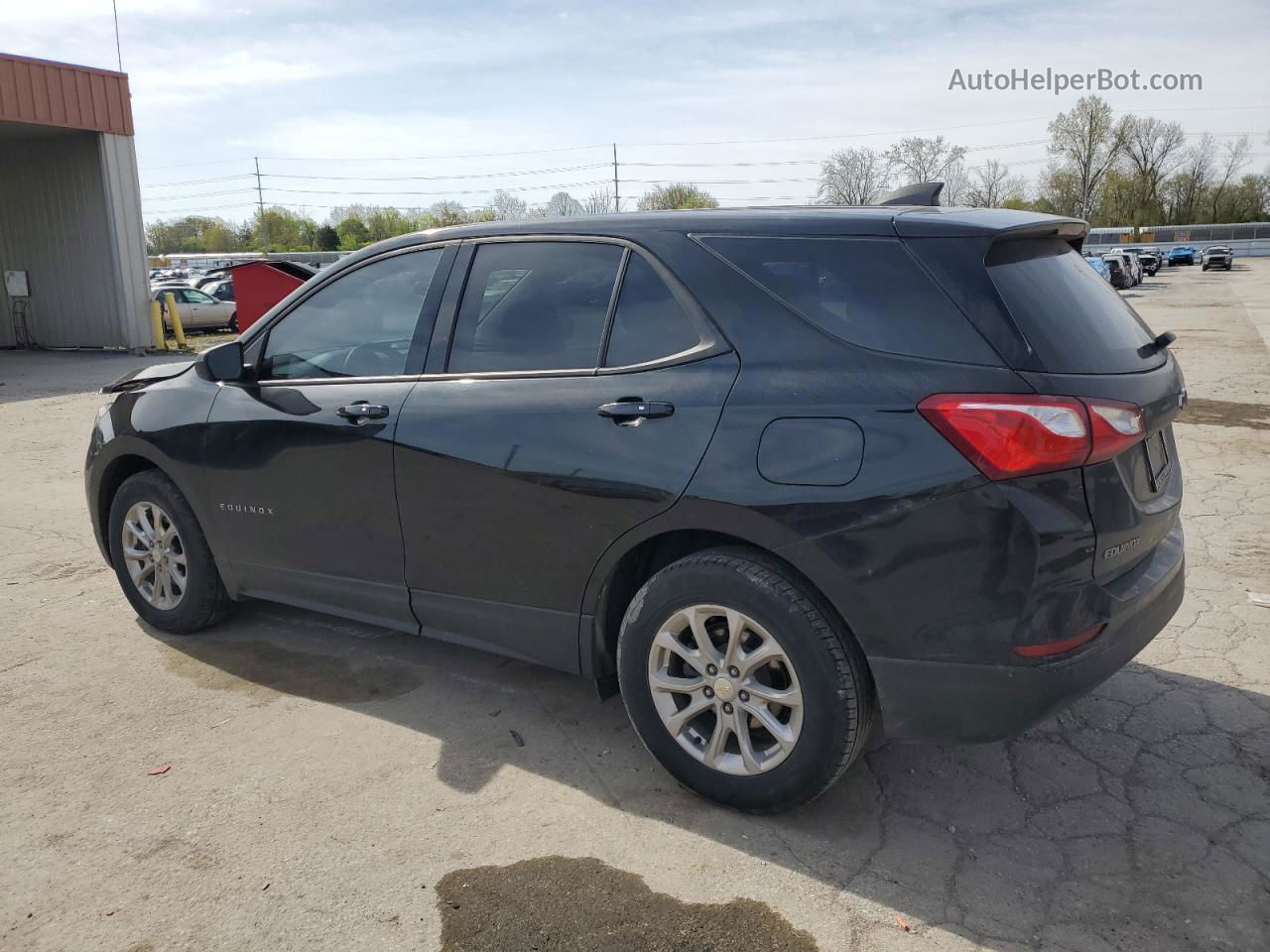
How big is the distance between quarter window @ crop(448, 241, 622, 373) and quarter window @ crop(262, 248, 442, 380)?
0.27 meters

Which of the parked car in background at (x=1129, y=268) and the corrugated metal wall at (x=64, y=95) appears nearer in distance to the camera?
the corrugated metal wall at (x=64, y=95)

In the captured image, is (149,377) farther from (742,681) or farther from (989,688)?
(989,688)

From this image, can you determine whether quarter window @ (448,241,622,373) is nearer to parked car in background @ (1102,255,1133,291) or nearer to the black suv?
the black suv

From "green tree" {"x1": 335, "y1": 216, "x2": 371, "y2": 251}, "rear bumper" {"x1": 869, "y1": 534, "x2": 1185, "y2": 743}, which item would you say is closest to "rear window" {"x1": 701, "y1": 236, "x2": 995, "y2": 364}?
"rear bumper" {"x1": 869, "y1": 534, "x2": 1185, "y2": 743}

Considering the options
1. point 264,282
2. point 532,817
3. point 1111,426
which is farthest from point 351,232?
point 1111,426

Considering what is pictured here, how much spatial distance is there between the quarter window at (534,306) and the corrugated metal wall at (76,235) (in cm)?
1889

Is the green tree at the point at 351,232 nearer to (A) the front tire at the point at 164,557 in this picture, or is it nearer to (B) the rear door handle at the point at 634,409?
(A) the front tire at the point at 164,557

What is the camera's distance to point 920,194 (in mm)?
3613

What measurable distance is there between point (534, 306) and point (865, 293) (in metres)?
1.21

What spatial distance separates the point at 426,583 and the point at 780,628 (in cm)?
148

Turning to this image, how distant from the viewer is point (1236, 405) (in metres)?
10.9

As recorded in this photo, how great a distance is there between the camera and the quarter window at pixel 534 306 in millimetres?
3379

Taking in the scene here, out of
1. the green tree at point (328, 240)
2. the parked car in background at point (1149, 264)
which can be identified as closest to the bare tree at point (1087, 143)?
the parked car in background at point (1149, 264)

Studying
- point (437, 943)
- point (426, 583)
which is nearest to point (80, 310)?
point (426, 583)
